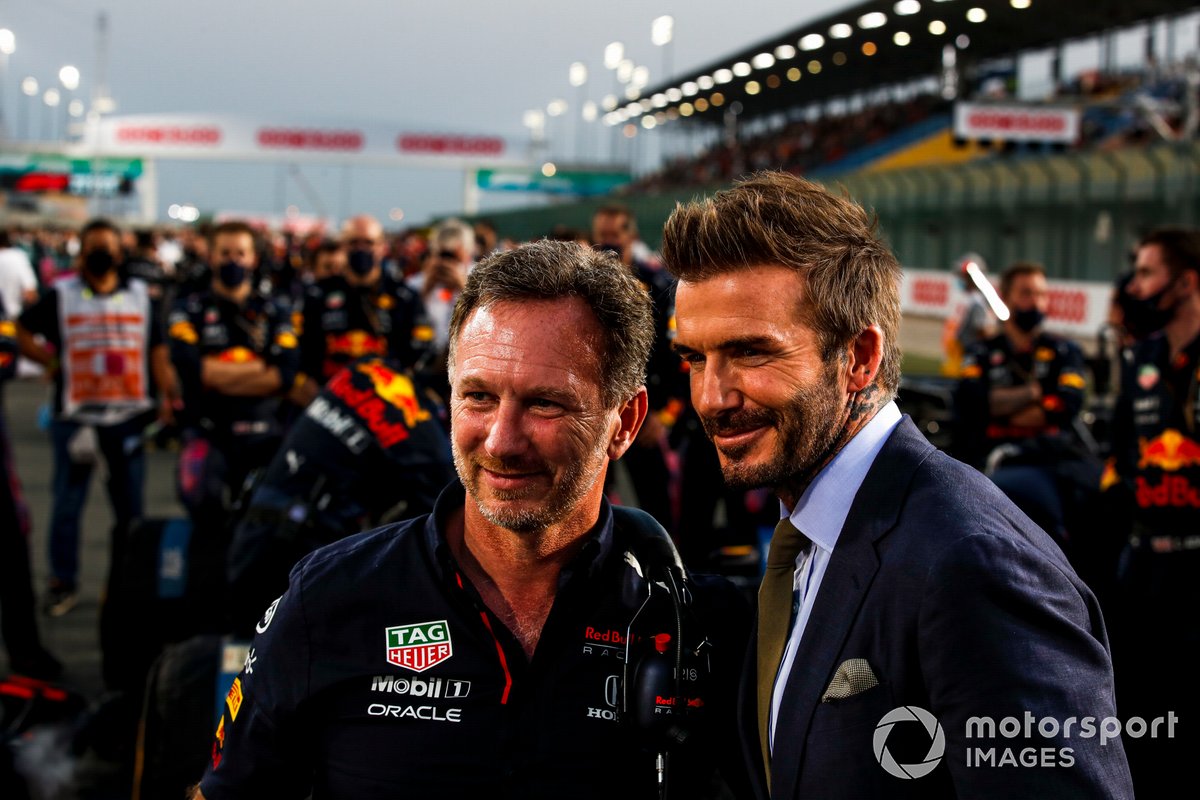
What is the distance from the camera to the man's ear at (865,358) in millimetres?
2008

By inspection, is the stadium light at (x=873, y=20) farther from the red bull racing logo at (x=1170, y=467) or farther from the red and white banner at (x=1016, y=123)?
the red bull racing logo at (x=1170, y=467)

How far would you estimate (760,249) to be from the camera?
196cm

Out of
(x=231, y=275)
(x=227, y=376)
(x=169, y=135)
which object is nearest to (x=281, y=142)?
(x=169, y=135)

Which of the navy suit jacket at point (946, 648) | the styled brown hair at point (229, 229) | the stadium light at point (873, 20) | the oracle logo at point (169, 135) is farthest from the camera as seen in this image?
the oracle logo at point (169, 135)

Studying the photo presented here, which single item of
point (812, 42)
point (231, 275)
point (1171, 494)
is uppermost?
point (812, 42)

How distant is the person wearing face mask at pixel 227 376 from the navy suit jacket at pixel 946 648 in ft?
17.2

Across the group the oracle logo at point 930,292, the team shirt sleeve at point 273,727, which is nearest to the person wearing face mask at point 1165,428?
the team shirt sleeve at point 273,727

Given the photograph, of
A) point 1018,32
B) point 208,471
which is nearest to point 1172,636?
point 208,471

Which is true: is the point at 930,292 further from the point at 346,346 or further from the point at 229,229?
the point at 229,229

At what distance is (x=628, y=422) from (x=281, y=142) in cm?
6841

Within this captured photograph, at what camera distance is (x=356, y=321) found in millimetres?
8422

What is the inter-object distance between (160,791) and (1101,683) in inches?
116

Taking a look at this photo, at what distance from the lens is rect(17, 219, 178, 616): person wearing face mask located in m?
7.35

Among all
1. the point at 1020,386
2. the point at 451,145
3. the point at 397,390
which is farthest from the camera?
the point at 451,145
